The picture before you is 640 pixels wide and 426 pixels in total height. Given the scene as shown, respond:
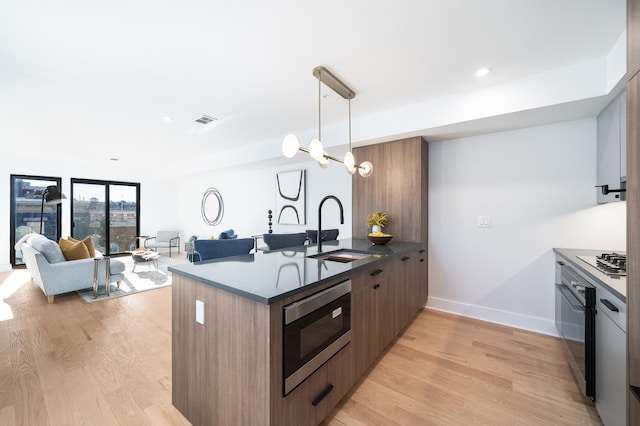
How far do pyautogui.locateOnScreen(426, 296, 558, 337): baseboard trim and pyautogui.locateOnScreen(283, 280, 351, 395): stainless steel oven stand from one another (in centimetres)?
222

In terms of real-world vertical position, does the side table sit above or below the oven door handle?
below

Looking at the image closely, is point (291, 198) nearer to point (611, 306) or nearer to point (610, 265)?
point (610, 265)

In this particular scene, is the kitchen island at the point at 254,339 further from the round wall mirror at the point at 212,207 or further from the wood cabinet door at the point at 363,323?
the round wall mirror at the point at 212,207

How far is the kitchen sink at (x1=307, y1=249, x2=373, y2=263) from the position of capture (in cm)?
225

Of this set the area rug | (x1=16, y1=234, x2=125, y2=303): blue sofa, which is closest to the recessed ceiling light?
the area rug

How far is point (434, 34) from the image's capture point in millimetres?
1821

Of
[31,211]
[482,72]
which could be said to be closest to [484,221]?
[482,72]

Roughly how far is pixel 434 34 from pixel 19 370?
4.05 meters

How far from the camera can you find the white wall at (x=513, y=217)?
2598 mm

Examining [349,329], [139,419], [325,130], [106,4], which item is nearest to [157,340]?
[139,419]

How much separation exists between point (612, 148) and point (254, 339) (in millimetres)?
3099

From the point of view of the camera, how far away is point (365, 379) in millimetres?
1984

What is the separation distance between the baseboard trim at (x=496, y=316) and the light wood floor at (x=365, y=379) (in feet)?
0.43

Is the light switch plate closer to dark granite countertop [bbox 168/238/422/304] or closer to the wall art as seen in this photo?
dark granite countertop [bbox 168/238/422/304]
